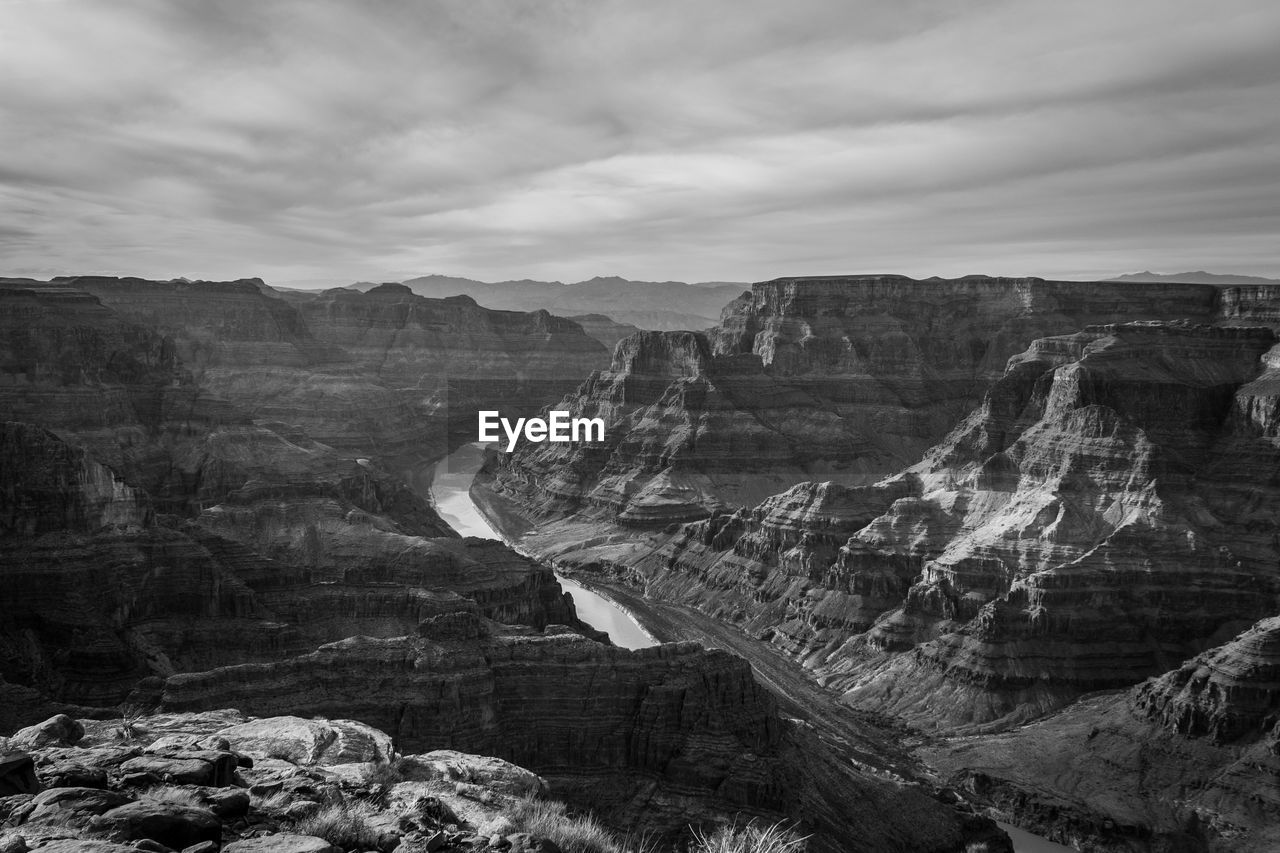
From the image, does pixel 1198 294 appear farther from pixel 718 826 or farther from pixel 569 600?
pixel 718 826

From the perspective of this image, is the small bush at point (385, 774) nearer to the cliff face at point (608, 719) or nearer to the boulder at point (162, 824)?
the boulder at point (162, 824)

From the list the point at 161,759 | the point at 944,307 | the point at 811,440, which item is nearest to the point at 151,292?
the point at 811,440

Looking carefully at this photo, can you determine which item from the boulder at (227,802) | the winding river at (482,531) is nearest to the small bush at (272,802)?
the boulder at (227,802)

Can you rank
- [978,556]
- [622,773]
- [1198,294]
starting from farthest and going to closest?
[1198,294]
[978,556]
[622,773]

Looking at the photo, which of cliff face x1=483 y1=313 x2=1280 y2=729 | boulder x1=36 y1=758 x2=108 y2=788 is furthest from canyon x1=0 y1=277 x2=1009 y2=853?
cliff face x1=483 y1=313 x2=1280 y2=729

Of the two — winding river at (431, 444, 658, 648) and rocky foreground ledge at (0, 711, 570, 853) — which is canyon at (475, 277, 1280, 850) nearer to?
winding river at (431, 444, 658, 648)
